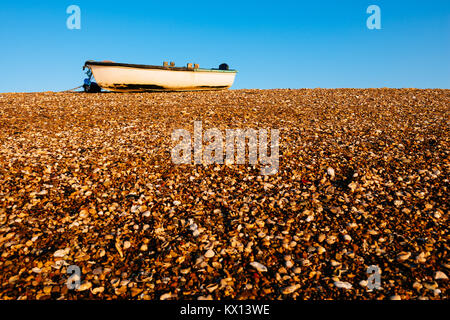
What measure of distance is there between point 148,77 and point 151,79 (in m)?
0.33

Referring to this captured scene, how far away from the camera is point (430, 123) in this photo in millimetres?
12586

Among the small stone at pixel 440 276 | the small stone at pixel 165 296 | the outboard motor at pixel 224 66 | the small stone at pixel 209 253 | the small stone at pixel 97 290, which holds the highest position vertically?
the outboard motor at pixel 224 66

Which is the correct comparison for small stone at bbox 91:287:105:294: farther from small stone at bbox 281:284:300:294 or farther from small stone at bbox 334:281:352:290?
small stone at bbox 334:281:352:290

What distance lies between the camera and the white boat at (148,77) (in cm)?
2116

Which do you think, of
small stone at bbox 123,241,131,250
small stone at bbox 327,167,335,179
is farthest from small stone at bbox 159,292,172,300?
small stone at bbox 327,167,335,179

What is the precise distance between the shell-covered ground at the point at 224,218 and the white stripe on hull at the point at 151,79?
37.7ft

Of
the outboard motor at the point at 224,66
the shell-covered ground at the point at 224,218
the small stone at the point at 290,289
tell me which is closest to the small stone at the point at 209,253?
the shell-covered ground at the point at 224,218

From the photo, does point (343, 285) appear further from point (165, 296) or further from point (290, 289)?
point (165, 296)

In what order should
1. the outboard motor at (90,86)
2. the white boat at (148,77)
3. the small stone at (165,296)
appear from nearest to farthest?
the small stone at (165,296)
the white boat at (148,77)
the outboard motor at (90,86)

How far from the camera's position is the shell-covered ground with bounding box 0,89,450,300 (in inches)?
171

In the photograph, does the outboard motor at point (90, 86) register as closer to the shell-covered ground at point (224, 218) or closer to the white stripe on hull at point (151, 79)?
the white stripe on hull at point (151, 79)

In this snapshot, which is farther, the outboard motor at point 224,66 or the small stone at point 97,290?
the outboard motor at point 224,66

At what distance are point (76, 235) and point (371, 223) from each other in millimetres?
6642

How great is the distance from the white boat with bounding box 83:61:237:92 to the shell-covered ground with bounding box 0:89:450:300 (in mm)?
11491
